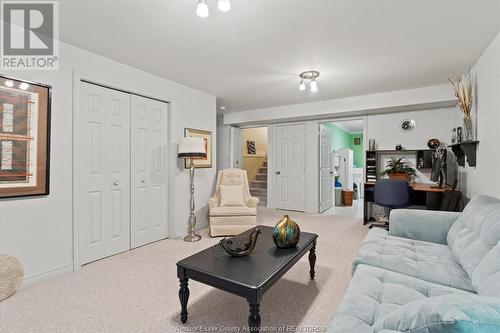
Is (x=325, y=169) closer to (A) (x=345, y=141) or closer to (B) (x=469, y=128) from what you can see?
(B) (x=469, y=128)

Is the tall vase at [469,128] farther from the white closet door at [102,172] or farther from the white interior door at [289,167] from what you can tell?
the white closet door at [102,172]

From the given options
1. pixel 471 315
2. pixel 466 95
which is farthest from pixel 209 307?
pixel 466 95

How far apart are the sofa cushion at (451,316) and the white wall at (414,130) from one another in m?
4.36

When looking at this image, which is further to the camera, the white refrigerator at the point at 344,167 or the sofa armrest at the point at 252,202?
the white refrigerator at the point at 344,167

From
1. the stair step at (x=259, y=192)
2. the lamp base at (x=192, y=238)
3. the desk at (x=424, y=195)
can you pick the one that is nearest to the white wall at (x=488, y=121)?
the desk at (x=424, y=195)

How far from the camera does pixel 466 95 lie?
3029 mm

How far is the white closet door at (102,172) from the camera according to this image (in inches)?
107

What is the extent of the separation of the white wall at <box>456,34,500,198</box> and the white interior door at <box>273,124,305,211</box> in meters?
3.01

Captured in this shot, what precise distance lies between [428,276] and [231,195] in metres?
2.83

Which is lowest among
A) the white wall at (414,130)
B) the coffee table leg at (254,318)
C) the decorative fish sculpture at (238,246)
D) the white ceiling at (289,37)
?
the coffee table leg at (254,318)

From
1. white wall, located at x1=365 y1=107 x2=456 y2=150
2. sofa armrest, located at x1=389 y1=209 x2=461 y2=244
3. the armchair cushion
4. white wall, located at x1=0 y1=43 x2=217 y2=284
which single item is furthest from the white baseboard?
white wall, located at x1=365 y1=107 x2=456 y2=150

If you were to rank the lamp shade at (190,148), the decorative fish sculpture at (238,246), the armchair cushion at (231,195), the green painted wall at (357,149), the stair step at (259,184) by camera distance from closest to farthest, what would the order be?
the decorative fish sculpture at (238,246), the lamp shade at (190,148), the armchair cushion at (231,195), the stair step at (259,184), the green painted wall at (357,149)

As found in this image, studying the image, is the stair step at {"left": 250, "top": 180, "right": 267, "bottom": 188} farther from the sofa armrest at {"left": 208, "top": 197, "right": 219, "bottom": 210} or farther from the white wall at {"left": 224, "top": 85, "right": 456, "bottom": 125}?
the sofa armrest at {"left": 208, "top": 197, "right": 219, "bottom": 210}

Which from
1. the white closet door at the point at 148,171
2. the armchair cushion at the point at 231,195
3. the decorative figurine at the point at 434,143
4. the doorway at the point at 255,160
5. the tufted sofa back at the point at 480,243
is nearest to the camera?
the tufted sofa back at the point at 480,243
